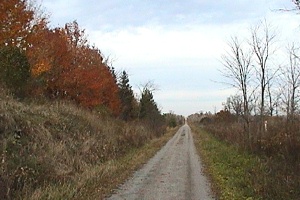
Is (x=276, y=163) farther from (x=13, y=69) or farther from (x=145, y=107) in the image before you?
(x=145, y=107)

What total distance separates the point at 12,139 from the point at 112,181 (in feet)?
12.8

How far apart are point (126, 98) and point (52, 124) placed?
3574cm

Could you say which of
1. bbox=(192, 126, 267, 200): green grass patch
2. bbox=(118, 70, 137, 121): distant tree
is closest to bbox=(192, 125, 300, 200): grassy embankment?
bbox=(192, 126, 267, 200): green grass patch

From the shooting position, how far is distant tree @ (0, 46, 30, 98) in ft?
64.0

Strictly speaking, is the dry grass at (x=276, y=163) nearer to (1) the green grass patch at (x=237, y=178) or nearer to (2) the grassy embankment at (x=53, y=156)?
(1) the green grass patch at (x=237, y=178)

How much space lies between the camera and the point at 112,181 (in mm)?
12336

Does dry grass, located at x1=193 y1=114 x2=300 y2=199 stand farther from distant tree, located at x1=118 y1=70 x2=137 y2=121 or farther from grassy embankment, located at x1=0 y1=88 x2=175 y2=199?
distant tree, located at x1=118 y1=70 x2=137 y2=121

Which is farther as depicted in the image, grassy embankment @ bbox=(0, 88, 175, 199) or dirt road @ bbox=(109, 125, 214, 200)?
dirt road @ bbox=(109, 125, 214, 200)

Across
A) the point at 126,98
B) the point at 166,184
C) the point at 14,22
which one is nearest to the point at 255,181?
the point at 166,184

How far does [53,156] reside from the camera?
13.5 metres

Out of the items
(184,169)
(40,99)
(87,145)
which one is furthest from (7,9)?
(184,169)

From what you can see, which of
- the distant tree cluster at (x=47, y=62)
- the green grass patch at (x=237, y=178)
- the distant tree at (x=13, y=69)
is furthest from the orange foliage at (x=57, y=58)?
the green grass patch at (x=237, y=178)

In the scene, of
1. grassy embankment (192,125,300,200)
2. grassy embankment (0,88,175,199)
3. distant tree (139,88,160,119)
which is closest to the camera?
grassy embankment (192,125,300,200)

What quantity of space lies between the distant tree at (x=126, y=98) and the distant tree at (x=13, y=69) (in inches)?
1168
